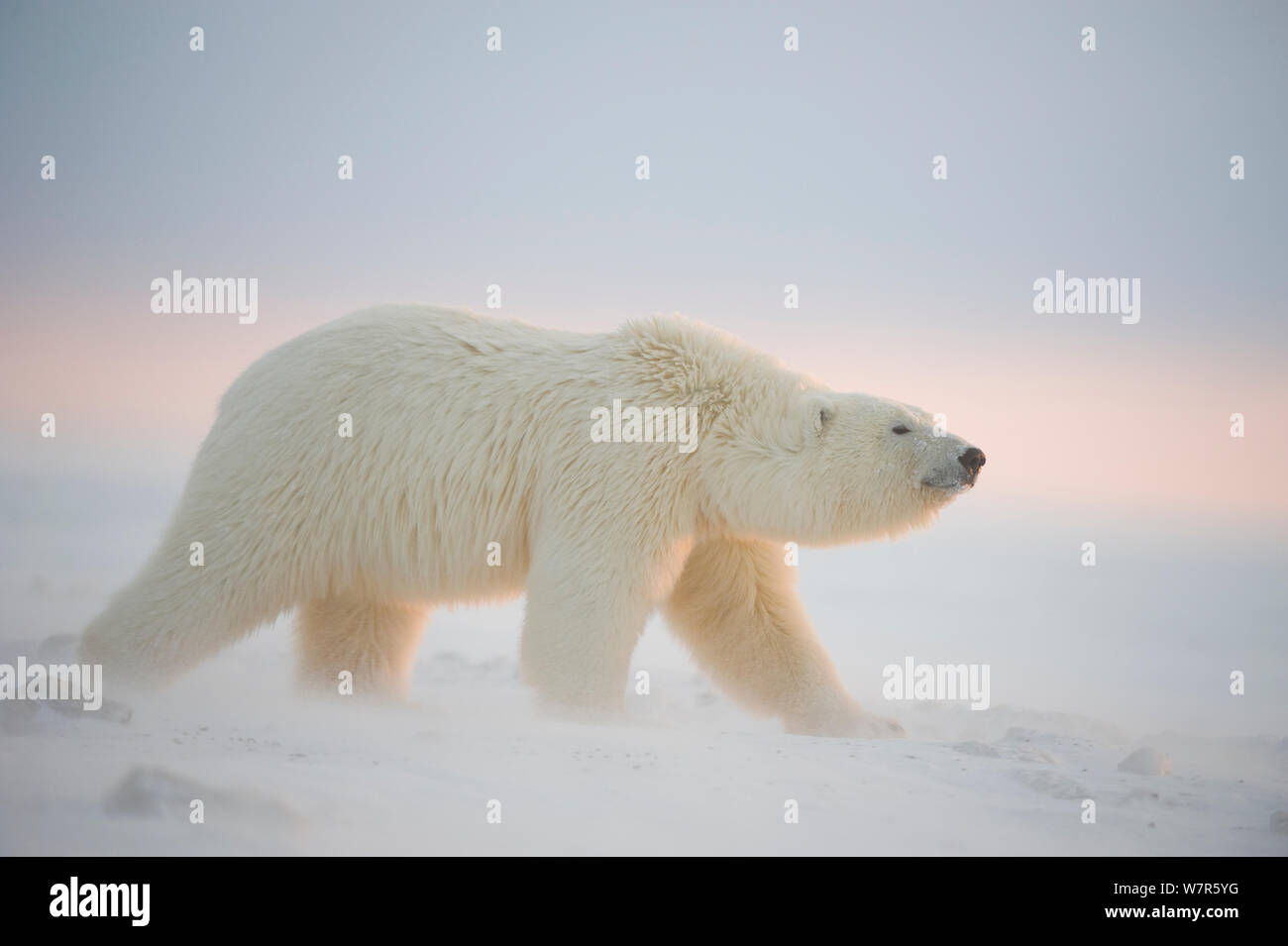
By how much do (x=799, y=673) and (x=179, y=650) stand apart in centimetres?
398

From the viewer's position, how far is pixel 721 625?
8.05m

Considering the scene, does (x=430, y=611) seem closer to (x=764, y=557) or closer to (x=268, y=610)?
(x=268, y=610)

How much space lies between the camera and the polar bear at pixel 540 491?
23.7ft

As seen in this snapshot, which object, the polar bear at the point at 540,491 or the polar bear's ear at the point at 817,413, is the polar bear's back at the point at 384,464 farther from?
the polar bear's ear at the point at 817,413

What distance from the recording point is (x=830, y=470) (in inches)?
291

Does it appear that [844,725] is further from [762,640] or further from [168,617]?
[168,617]

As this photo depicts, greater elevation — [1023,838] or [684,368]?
[684,368]

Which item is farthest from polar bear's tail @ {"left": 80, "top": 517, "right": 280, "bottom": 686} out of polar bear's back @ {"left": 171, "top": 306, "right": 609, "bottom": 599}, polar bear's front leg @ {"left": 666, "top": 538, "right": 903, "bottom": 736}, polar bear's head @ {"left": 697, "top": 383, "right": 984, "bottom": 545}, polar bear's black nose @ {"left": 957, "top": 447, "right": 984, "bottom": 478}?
polar bear's black nose @ {"left": 957, "top": 447, "right": 984, "bottom": 478}

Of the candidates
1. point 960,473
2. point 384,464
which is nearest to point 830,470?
point 960,473

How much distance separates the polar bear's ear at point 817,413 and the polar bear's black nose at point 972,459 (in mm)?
853

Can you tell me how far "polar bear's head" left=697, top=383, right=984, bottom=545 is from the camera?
7.36 m

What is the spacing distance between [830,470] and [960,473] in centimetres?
79

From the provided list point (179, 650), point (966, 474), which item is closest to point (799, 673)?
point (966, 474)

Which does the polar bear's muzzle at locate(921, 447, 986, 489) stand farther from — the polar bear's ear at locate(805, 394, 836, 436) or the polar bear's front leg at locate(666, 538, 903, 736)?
the polar bear's front leg at locate(666, 538, 903, 736)
